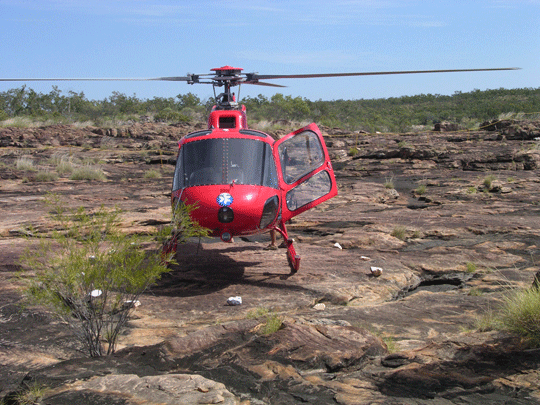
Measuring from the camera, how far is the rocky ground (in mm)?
3742

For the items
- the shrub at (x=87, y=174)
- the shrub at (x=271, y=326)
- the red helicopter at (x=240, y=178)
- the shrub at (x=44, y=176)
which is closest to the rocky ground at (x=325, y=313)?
the shrub at (x=271, y=326)

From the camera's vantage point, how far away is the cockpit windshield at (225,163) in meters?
7.35

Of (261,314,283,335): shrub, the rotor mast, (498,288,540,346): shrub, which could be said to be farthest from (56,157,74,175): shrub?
(498,288,540,346): shrub

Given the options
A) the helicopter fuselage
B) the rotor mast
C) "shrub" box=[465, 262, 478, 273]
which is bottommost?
"shrub" box=[465, 262, 478, 273]

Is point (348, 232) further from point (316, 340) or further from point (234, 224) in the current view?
point (316, 340)

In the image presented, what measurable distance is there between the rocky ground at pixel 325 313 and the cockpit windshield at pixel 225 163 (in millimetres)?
885

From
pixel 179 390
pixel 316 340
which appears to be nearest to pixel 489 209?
pixel 316 340

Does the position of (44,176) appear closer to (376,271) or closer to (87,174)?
(87,174)

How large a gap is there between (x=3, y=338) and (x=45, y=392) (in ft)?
7.35

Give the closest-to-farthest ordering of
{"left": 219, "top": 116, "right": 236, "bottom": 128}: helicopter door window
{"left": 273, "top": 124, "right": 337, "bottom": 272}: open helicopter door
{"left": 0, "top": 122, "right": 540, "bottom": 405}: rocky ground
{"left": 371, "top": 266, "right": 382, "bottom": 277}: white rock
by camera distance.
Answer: {"left": 0, "top": 122, "right": 540, "bottom": 405}: rocky ground, {"left": 371, "top": 266, "right": 382, "bottom": 277}: white rock, {"left": 273, "top": 124, "right": 337, "bottom": 272}: open helicopter door, {"left": 219, "top": 116, "right": 236, "bottom": 128}: helicopter door window

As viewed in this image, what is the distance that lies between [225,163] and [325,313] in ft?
8.69

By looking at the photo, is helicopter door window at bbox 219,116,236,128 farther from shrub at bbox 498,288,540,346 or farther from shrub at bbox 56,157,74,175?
shrub at bbox 56,157,74,175

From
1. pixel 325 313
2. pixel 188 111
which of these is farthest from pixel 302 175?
pixel 188 111

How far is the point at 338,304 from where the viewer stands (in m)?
6.88
